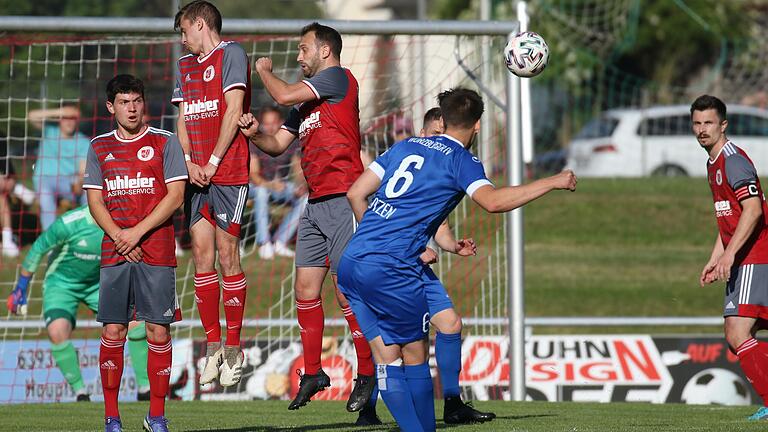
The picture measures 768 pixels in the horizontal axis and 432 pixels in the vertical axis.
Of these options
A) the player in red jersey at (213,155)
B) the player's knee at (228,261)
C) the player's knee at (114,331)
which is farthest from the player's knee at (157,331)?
the player's knee at (228,261)

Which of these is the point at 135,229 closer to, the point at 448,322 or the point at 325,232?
the point at 325,232

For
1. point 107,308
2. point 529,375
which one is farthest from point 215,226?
point 529,375

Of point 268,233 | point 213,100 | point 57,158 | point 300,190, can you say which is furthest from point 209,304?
point 300,190

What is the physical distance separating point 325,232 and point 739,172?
3.33m

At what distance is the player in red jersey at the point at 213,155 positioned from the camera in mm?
8461

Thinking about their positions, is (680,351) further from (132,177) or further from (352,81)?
(132,177)

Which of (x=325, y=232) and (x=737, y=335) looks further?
(x=737, y=335)

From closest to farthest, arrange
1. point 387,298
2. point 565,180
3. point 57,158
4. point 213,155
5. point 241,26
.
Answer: point 565,180
point 387,298
point 213,155
point 241,26
point 57,158

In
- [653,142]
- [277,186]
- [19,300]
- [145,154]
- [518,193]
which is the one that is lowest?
[19,300]

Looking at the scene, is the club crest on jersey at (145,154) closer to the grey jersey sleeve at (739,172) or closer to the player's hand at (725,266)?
the player's hand at (725,266)

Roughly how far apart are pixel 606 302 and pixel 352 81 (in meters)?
11.2

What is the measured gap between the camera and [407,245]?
22.8 feet

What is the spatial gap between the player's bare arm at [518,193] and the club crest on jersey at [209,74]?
8.38 feet

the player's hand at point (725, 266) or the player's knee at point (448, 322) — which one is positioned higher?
the player's hand at point (725, 266)
